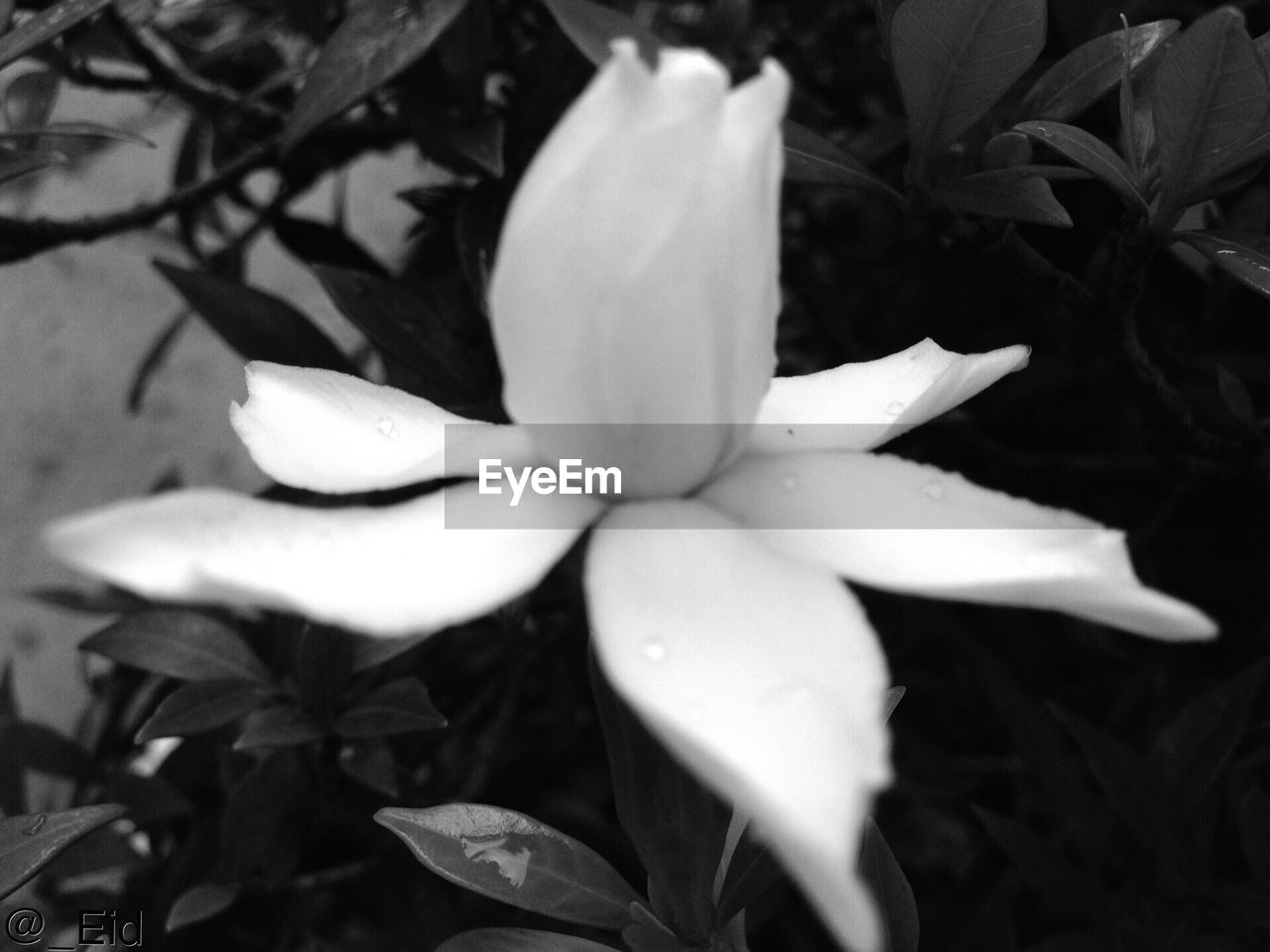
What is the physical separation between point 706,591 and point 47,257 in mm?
2208

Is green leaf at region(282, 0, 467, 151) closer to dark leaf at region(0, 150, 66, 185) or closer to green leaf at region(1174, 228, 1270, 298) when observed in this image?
dark leaf at region(0, 150, 66, 185)

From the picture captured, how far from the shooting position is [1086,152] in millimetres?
516

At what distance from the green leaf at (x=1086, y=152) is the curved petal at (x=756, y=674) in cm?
28

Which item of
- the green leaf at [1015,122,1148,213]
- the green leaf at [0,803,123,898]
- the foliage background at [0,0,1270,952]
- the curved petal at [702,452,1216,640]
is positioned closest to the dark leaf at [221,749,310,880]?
the foliage background at [0,0,1270,952]

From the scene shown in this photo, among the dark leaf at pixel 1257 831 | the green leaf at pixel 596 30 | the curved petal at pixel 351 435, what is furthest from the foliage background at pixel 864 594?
the curved petal at pixel 351 435

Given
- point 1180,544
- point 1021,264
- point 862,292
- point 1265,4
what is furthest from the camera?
point 862,292

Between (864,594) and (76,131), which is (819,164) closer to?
(76,131)

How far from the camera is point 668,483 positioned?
370 millimetres

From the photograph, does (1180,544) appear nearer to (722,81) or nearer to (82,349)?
(722,81)

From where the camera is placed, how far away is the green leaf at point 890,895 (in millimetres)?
512

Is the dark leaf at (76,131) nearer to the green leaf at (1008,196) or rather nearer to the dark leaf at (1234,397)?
the green leaf at (1008,196)

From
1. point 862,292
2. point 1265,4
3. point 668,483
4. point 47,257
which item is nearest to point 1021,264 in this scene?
point 668,483

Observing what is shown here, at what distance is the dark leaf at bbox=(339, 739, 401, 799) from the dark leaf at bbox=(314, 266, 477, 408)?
0.23 meters

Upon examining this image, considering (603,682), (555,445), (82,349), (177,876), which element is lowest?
(82,349)
